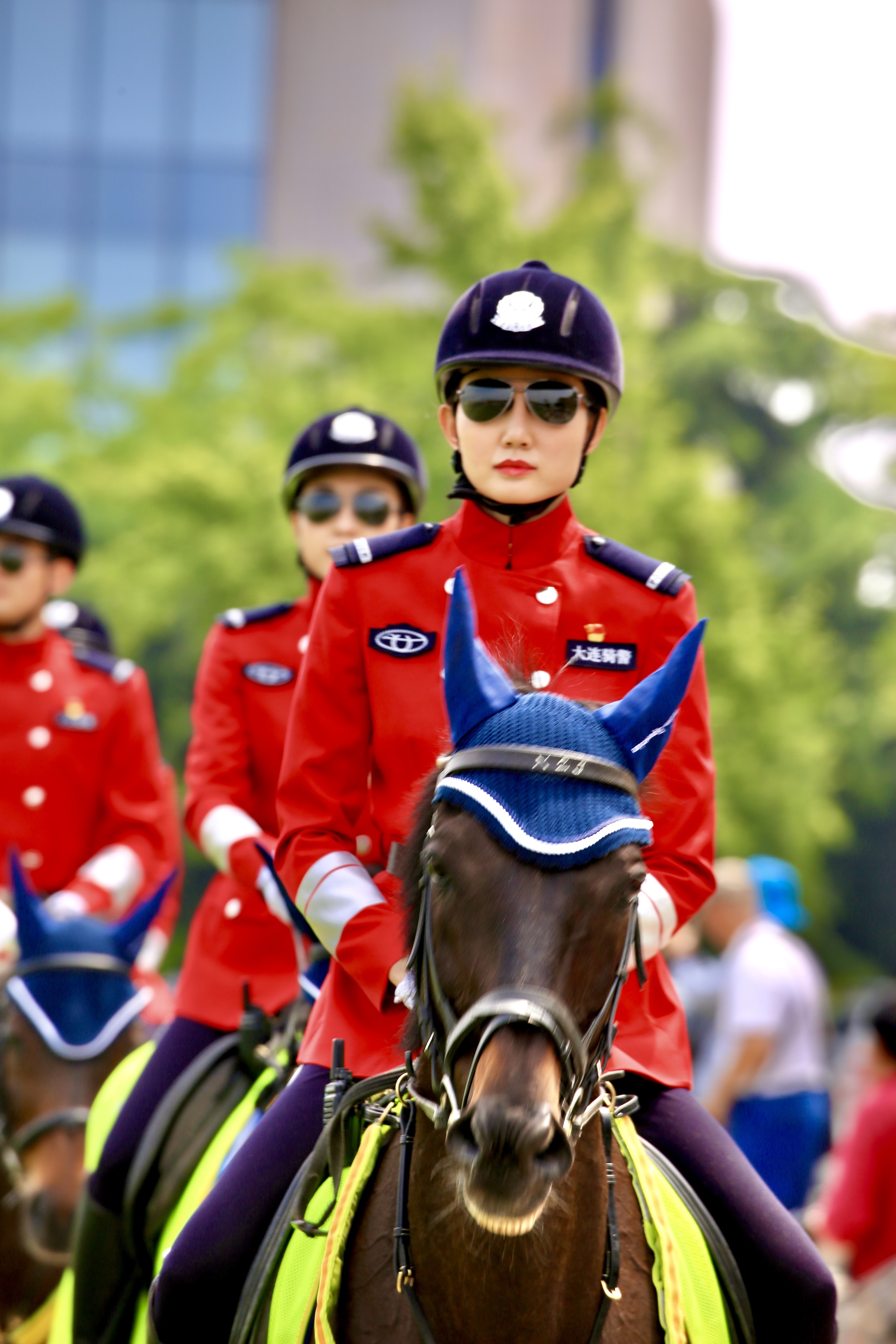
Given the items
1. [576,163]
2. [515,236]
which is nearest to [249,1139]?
[515,236]

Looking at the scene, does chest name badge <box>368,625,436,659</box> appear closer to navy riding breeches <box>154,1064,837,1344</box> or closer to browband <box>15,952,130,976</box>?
navy riding breeches <box>154,1064,837,1344</box>

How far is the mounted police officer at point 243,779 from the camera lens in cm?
579

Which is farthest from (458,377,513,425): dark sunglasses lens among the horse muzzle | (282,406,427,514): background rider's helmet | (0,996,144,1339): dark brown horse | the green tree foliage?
the green tree foliage

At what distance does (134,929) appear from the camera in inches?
269

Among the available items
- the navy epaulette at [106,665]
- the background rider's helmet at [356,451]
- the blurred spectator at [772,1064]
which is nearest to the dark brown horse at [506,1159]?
the background rider's helmet at [356,451]

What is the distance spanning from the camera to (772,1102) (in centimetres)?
1029

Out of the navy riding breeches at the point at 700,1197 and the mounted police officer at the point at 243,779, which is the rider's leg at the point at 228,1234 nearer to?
the navy riding breeches at the point at 700,1197

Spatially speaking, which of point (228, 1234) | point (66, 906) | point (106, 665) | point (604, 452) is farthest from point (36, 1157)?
point (604, 452)

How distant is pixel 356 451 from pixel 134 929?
7.12 feet

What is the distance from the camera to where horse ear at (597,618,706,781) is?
9.79ft

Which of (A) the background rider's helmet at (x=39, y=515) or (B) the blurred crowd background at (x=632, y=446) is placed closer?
(A) the background rider's helmet at (x=39, y=515)

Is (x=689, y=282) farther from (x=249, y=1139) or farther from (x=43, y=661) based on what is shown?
(x=249, y=1139)

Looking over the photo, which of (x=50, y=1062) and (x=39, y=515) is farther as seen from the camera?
(x=39, y=515)

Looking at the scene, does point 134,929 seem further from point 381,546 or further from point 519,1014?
point 519,1014
